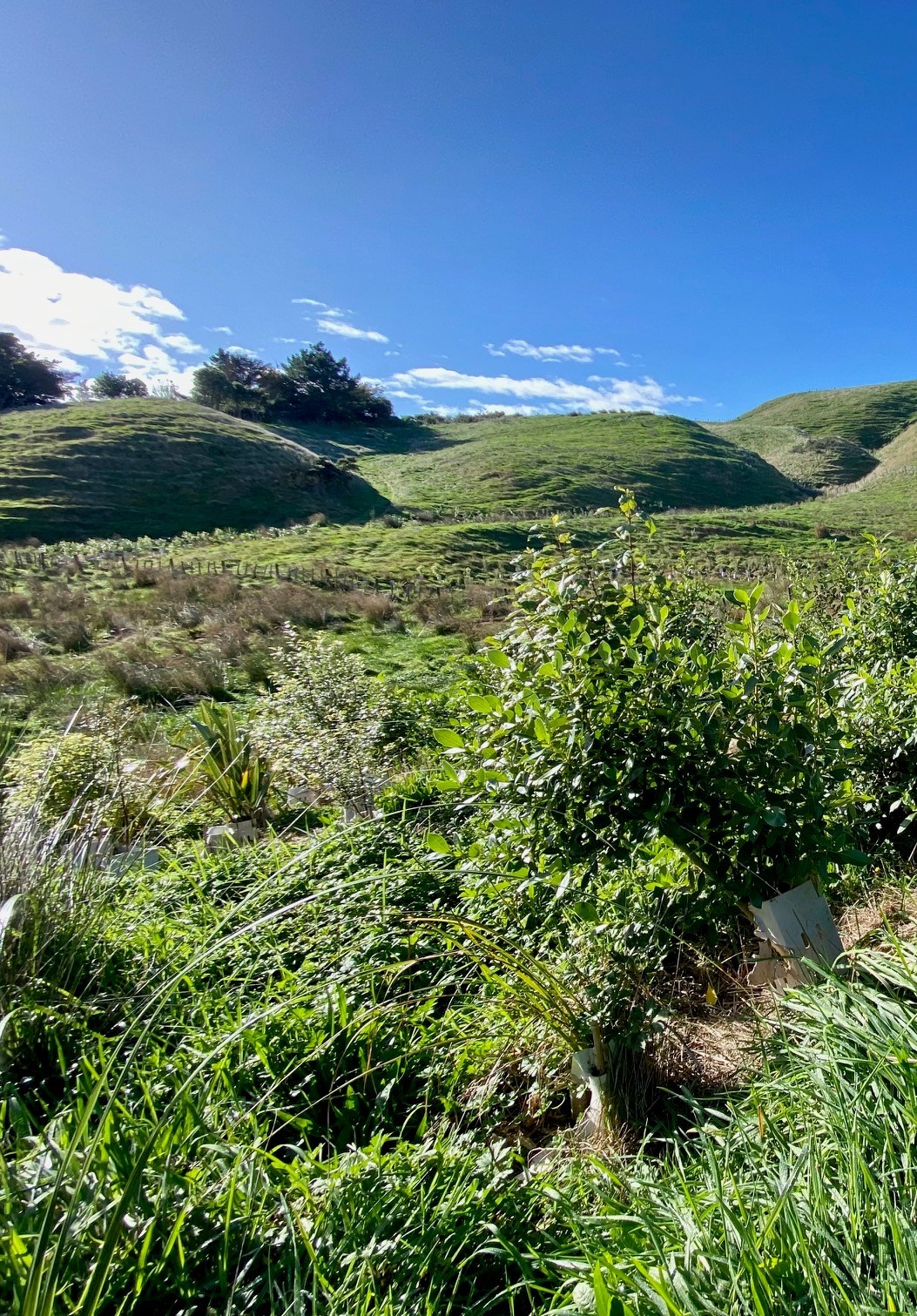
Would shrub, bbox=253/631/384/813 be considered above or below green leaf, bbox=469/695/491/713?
below

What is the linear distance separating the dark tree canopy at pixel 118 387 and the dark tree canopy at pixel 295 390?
14.7 ft

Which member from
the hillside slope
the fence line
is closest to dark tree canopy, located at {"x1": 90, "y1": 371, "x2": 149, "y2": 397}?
the hillside slope

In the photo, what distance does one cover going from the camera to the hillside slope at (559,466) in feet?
125

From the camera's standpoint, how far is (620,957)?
9.17ft

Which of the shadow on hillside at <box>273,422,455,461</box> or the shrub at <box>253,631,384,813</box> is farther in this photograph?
the shadow on hillside at <box>273,422,455,461</box>

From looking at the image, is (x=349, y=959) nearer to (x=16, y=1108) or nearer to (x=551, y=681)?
(x=16, y=1108)

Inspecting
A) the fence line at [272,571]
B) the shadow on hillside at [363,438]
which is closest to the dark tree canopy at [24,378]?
the shadow on hillside at [363,438]

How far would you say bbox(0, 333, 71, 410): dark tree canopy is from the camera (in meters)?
48.6

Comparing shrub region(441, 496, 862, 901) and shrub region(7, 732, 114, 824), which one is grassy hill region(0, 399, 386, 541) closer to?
shrub region(7, 732, 114, 824)

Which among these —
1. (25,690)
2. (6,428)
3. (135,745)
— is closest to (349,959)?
(135,745)

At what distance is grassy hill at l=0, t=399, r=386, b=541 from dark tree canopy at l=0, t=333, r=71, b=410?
6.49 metres

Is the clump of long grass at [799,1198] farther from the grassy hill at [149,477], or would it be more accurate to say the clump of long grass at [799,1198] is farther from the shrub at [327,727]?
the grassy hill at [149,477]

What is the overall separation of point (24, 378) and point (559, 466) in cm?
3783

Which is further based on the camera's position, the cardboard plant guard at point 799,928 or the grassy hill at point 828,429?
the grassy hill at point 828,429
